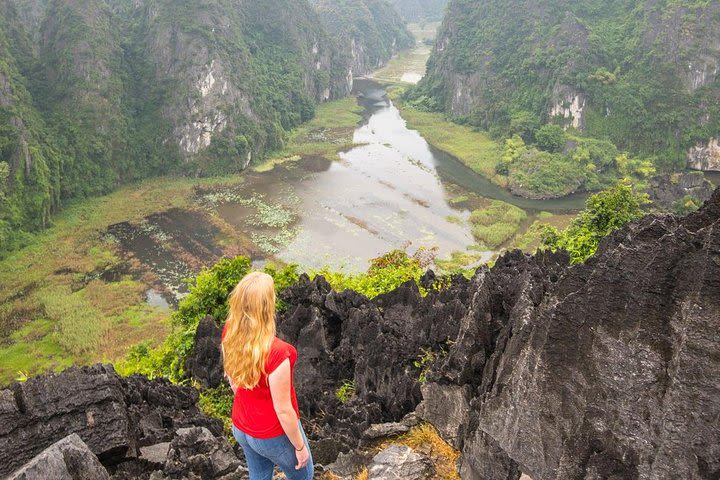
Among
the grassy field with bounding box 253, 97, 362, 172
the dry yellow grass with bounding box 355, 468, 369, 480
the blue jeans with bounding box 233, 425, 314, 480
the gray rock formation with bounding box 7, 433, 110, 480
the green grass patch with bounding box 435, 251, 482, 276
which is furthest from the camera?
the grassy field with bounding box 253, 97, 362, 172

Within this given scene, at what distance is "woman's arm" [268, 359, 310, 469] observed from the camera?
445 centimetres

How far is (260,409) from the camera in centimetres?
472

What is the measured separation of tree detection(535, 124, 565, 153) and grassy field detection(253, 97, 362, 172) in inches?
867

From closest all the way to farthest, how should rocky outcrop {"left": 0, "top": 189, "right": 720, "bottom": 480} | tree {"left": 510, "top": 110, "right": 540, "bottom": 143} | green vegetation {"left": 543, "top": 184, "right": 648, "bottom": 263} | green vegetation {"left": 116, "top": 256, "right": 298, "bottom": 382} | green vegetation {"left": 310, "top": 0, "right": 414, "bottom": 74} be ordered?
1. rocky outcrop {"left": 0, "top": 189, "right": 720, "bottom": 480}
2. green vegetation {"left": 116, "top": 256, "right": 298, "bottom": 382}
3. green vegetation {"left": 543, "top": 184, "right": 648, "bottom": 263}
4. tree {"left": 510, "top": 110, "right": 540, "bottom": 143}
5. green vegetation {"left": 310, "top": 0, "right": 414, "bottom": 74}

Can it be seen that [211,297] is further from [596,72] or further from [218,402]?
[596,72]

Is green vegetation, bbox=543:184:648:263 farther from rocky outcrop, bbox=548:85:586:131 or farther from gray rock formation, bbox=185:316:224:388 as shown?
rocky outcrop, bbox=548:85:586:131

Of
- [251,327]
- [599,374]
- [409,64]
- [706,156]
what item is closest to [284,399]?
[251,327]

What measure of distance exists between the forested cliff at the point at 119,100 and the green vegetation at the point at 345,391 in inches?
1403

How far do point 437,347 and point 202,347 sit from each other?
19.1 feet

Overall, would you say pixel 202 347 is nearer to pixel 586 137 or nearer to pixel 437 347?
pixel 437 347

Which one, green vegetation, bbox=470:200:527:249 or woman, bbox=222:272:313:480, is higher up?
woman, bbox=222:272:313:480

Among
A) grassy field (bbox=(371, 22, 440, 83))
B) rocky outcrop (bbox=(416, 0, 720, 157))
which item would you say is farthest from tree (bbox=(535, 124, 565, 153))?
grassy field (bbox=(371, 22, 440, 83))

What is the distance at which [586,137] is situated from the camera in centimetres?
6259

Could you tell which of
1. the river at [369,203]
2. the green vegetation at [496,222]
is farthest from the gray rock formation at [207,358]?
the green vegetation at [496,222]
